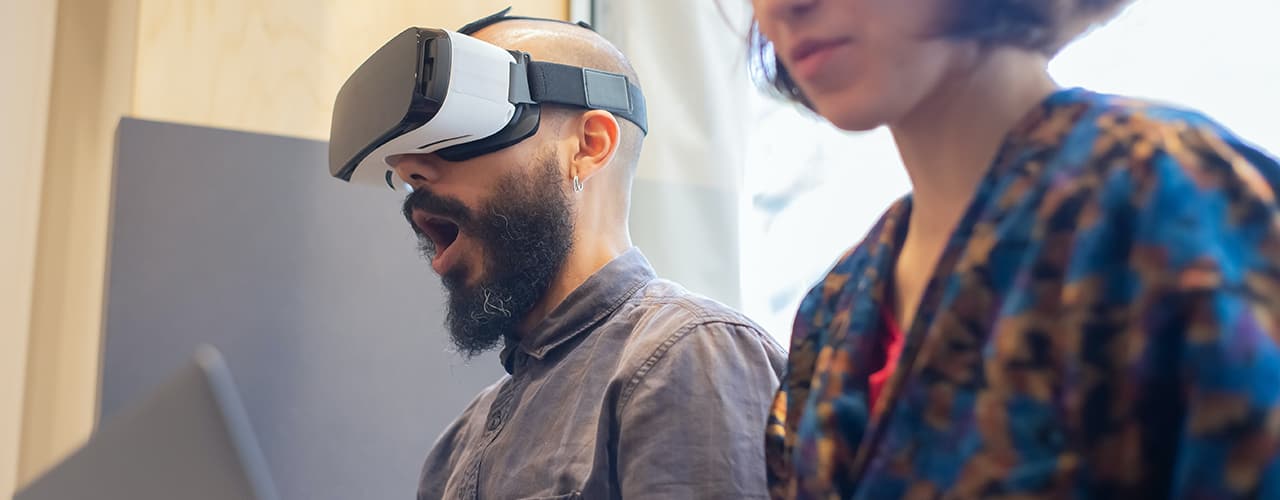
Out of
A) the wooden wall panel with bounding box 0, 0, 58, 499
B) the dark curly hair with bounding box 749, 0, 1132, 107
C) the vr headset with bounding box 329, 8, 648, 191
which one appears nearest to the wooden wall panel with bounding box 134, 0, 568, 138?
the wooden wall panel with bounding box 0, 0, 58, 499

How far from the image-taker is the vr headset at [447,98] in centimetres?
131

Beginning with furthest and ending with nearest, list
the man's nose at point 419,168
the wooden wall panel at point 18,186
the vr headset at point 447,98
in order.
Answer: the wooden wall panel at point 18,186 → the man's nose at point 419,168 → the vr headset at point 447,98

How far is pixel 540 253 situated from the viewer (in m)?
1.39

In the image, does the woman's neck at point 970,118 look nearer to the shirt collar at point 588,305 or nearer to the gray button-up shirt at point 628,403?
the gray button-up shirt at point 628,403

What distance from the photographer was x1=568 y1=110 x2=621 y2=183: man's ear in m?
1.44

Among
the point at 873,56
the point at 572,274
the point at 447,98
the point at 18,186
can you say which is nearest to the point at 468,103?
the point at 447,98

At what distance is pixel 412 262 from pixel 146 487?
128 cm

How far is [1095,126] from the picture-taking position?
1.95 feet

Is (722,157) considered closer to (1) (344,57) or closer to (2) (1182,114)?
(1) (344,57)

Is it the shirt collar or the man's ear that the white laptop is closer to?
the shirt collar

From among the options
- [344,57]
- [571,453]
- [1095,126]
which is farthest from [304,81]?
[1095,126]

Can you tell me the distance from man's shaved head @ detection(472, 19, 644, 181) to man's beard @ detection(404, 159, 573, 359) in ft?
0.39

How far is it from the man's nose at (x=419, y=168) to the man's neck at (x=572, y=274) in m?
0.20

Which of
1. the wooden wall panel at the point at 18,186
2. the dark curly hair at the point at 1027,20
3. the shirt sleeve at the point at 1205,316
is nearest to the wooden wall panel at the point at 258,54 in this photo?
the wooden wall panel at the point at 18,186
